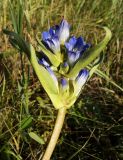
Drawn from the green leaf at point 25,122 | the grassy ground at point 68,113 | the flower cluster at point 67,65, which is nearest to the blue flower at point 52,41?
the flower cluster at point 67,65

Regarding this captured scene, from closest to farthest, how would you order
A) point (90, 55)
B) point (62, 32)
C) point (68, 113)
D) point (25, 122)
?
1. point (90, 55)
2. point (62, 32)
3. point (25, 122)
4. point (68, 113)

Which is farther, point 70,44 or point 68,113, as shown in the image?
point 68,113

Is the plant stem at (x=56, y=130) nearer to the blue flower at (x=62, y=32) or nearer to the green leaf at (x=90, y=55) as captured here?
the green leaf at (x=90, y=55)

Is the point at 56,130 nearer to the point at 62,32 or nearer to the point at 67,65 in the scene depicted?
the point at 67,65

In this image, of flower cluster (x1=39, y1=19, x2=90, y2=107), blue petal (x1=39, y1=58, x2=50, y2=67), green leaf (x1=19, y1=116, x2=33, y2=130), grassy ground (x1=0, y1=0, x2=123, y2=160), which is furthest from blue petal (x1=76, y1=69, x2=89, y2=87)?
green leaf (x1=19, y1=116, x2=33, y2=130)

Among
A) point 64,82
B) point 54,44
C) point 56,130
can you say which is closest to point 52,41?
point 54,44

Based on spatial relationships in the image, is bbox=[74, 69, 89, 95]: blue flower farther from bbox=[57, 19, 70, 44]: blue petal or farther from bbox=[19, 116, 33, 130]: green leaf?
bbox=[19, 116, 33, 130]: green leaf
